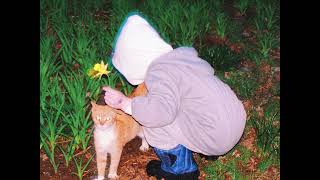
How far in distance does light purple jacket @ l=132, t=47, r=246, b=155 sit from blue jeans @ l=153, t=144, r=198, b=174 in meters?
0.11

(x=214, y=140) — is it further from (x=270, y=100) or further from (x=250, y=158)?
(x=270, y=100)

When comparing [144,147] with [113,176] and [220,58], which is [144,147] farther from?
[220,58]

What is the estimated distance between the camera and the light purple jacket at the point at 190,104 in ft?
6.88

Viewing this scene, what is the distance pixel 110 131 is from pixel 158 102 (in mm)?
379

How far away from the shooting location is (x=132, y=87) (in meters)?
3.04

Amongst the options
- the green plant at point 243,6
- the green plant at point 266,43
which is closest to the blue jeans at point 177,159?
the green plant at point 266,43

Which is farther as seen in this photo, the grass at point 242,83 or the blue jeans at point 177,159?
the grass at point 242,83

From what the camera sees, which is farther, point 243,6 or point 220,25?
point 243,6

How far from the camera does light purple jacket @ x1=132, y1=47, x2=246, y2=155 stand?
2096 millimetres

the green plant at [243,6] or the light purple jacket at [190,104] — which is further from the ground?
the green plant at [243,6]

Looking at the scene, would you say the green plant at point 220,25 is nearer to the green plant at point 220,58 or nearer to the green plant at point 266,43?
the green plant at point 266,43

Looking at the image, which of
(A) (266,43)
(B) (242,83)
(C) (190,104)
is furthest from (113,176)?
(A) (266,43)

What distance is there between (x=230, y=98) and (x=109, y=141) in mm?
660

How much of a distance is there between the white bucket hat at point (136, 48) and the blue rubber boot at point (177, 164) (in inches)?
16.4
